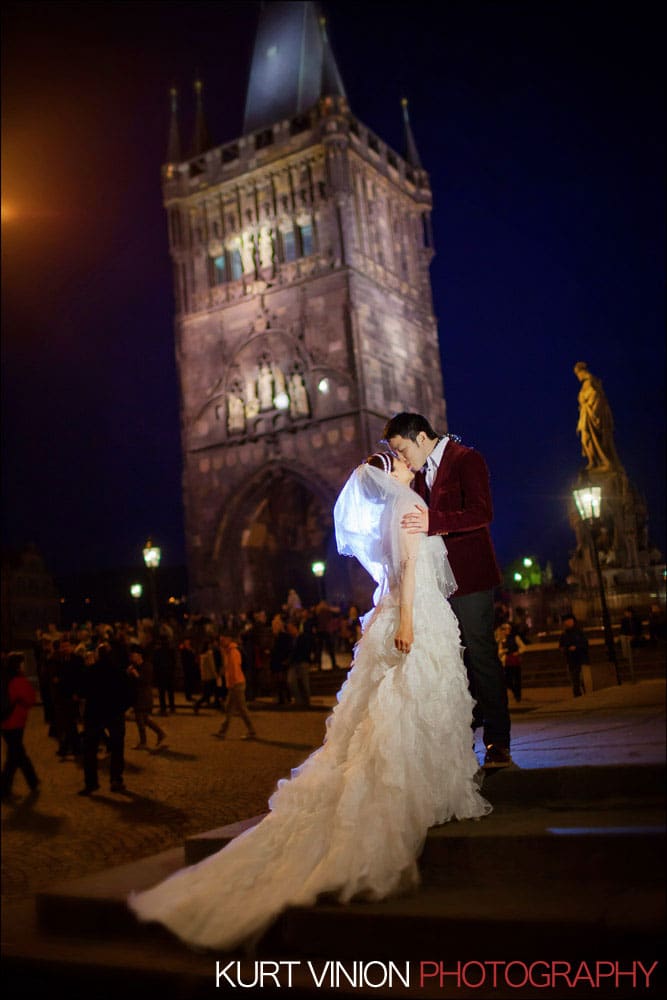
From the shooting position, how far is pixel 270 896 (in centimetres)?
355

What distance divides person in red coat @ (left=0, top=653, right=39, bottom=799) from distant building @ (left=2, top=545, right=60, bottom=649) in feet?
24.2

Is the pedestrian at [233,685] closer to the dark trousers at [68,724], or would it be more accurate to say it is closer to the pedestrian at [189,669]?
the dark trousers at [68,724]

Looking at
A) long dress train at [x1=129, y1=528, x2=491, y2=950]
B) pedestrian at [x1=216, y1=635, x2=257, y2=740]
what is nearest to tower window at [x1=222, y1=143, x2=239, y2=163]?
pedestrian at [x1=216, y1=635, x2=257, y2=740]

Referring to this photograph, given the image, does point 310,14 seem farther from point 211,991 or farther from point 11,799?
point 211,991

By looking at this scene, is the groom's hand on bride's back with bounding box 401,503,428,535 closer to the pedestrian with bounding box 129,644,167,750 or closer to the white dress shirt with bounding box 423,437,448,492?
the white dress shirt with bounding box 423,437,448,492

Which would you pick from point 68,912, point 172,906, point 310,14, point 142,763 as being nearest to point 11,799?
point 142,763

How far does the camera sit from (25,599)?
72.8 feet

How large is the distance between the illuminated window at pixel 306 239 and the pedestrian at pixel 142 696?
2547 centimetres

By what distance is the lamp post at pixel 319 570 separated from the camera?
30438 millimetres

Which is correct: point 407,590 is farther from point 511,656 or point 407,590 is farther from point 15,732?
point 511,656

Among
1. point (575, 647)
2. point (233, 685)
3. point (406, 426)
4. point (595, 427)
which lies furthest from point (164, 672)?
point (406, 426)

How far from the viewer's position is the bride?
3.56m

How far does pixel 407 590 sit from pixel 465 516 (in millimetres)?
532

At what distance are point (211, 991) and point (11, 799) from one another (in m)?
7.22
